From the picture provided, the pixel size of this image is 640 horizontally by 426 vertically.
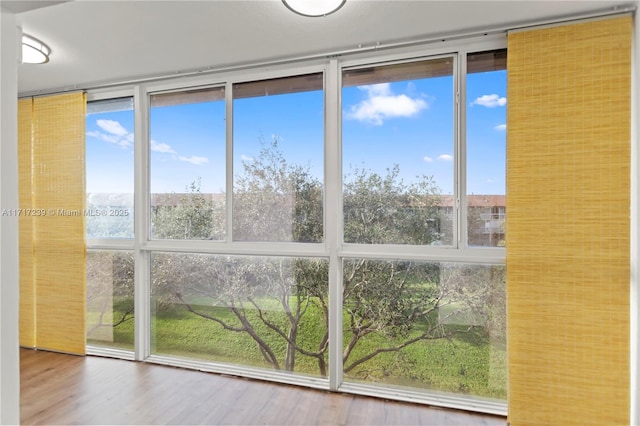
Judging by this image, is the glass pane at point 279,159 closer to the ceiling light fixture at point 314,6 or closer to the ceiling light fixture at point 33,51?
the ceiling light fixture at point 314,6

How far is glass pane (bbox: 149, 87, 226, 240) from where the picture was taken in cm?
310

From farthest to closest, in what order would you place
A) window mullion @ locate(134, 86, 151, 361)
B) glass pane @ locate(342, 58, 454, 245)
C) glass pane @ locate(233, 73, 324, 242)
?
window mullion @ locate(134, 86, 151, 361) → glass pane @ locate(233, 73, 324, 242) → glass pane @ locate(342, 58, 454, 245)

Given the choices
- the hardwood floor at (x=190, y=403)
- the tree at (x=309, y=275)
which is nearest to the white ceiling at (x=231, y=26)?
the tree at (x=309, y=275)

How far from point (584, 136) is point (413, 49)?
1239 mm

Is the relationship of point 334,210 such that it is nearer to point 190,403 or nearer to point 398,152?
point 398,152

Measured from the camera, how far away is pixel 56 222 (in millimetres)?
3424

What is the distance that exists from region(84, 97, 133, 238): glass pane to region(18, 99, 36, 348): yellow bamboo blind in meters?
0.60

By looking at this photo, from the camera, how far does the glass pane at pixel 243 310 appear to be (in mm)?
2850

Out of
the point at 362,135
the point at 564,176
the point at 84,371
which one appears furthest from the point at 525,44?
the point at 84,371

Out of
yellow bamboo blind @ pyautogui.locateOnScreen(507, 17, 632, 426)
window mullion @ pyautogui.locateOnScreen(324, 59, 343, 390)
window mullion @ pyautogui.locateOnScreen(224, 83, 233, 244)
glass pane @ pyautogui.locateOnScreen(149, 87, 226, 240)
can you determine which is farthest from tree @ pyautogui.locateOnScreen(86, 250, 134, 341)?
yellow bamboo blind @ pyautogui.locateOnScreen(507, 17, 632, 426)

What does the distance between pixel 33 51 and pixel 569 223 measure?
382cm

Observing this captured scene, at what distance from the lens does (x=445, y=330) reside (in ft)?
8.40

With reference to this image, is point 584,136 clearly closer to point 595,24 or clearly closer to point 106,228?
point 595,24

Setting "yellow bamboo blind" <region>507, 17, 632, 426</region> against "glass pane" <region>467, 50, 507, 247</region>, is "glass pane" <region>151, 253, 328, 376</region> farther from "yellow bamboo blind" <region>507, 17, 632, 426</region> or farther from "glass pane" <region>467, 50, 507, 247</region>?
"yellow bamboo blind" <region>507, 17, 632, 426</region>
